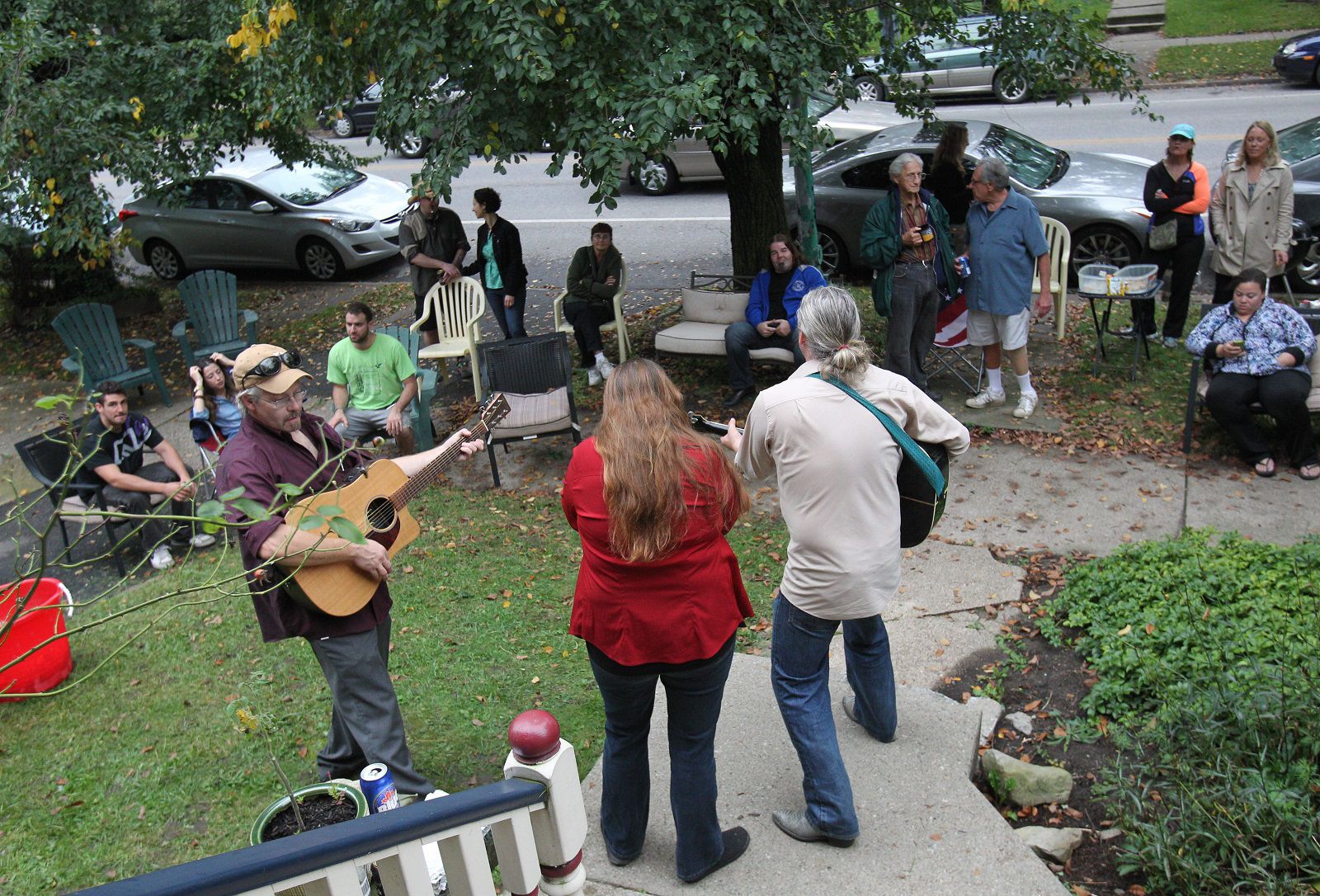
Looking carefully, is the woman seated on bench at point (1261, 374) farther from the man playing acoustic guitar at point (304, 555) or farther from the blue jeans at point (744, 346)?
the man playing acoustic guitar at point (304, 555)

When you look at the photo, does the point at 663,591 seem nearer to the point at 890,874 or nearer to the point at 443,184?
the point at 890,874

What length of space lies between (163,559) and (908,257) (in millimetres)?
5533

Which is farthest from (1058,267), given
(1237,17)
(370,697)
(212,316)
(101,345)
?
(1237,17)

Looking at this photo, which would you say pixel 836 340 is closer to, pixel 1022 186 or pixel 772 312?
pixel 772 312

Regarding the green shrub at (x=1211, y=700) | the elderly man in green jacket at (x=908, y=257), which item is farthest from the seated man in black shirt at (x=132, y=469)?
the green shrub at (x=1211, y=700)

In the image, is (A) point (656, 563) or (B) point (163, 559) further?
(B) point (163, 559)

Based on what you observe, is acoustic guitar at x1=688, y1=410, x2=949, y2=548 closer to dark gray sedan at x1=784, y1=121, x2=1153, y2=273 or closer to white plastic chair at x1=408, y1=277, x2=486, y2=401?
white plastic chair at x1=408, y1=277, x2=486, y2=401

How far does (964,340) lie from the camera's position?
8.81 meters

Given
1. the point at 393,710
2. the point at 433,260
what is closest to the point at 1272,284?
the point at 433,260

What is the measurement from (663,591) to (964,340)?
6.11 meters

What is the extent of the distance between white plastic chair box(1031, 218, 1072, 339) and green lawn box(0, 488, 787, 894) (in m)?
3.99

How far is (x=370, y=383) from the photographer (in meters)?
7.89

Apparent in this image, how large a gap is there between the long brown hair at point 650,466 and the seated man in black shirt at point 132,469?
4.78 m

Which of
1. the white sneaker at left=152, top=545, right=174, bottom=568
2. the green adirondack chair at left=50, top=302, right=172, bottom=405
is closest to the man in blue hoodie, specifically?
the white sneaker at left=152, top=545, right=174, bottom=568
